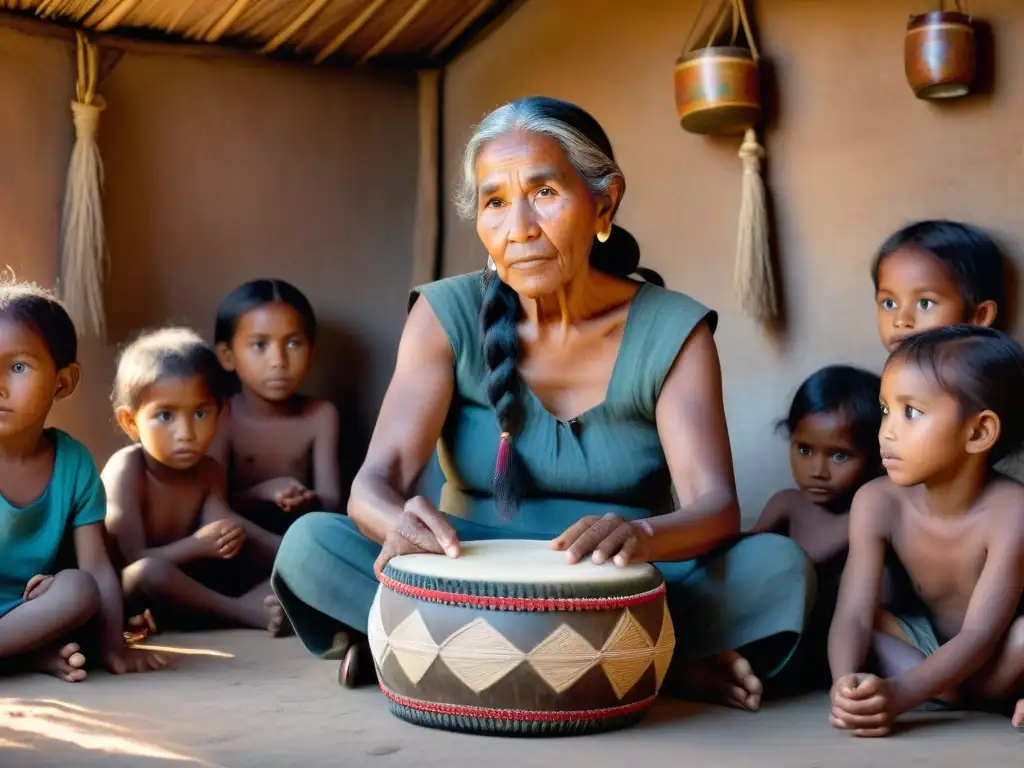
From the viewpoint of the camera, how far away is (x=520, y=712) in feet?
7.50

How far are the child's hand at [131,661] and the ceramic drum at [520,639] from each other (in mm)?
862

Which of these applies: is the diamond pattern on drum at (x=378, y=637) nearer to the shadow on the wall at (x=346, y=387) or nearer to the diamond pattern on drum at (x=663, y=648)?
the diamond pattern on drum at (x=663, y=648)

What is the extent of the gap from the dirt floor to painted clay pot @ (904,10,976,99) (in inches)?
65.6

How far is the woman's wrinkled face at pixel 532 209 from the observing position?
8.71 feet

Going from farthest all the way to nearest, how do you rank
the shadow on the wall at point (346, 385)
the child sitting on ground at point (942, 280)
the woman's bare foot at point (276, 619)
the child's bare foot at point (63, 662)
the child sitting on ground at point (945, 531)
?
the shadow on the wall at point (346, 385)
the woman's bare foot at point (276, 619)
the child sitting on ground at point (942, 280)
the child's bare foot at point (63, 662)
the child sitting on ground at point (945, 531)

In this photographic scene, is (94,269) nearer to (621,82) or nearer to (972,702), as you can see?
(621,82)

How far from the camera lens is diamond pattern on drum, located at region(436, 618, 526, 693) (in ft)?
7.32

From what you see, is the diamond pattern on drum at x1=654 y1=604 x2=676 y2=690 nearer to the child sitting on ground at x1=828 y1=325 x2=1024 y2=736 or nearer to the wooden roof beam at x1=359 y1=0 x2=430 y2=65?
the child sitting on ground at x1=828 y1=325 x2=1024 y2=736

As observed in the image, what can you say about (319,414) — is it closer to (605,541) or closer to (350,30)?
(350,30)

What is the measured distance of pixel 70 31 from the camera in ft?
14.2

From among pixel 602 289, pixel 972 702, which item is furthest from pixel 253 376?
pixel 972 702

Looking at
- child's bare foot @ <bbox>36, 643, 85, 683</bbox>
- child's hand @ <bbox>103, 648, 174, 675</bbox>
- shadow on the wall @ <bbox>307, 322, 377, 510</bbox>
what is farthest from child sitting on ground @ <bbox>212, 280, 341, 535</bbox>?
child's bare foot @ <bbox>36, 643, 85, 683</bbox>

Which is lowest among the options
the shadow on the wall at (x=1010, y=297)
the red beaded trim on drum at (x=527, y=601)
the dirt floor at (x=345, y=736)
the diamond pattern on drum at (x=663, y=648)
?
the dirt floor at (x=345, y=736)

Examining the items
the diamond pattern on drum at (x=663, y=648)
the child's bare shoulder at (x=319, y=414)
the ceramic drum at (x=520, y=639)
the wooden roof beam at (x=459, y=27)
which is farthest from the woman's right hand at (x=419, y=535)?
the wooden roof beam at (x=459, y=27)
